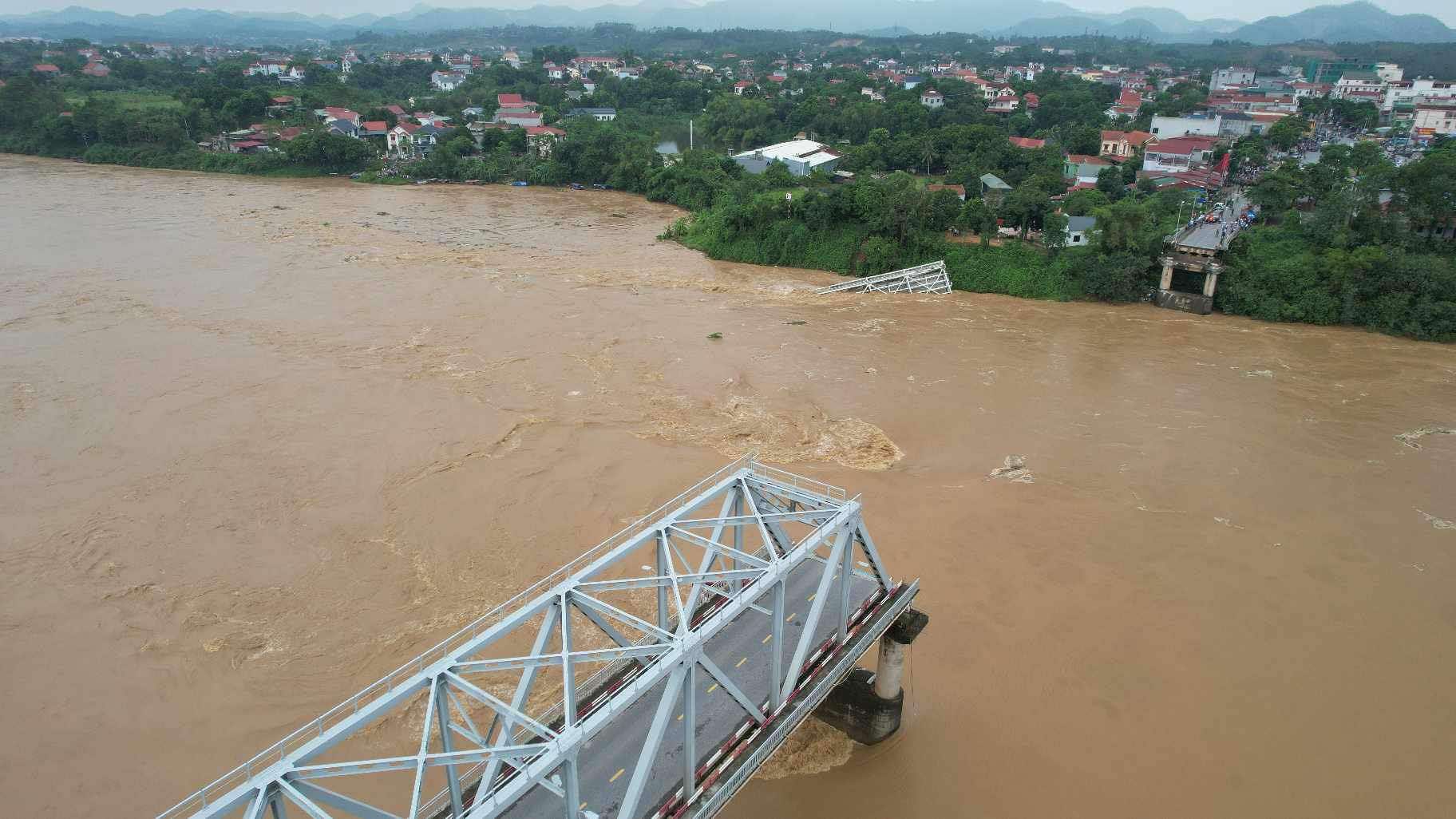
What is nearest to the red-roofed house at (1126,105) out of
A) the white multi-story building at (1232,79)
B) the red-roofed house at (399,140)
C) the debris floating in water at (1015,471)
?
the white multi-story building at (1232,79)

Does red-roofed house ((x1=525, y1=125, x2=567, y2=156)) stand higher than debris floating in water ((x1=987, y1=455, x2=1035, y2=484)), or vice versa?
red-roofed house ((x1=525, y1=125, x2=567, y2=156))

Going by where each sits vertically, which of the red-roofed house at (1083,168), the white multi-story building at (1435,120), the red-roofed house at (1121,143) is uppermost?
the white multi-story building at (1435,120)

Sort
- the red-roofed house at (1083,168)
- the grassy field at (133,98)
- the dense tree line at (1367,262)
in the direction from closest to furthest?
the dense tree line at (1367,262)
the red-roofed house at (1083,168)
the grassy field at (133,98)

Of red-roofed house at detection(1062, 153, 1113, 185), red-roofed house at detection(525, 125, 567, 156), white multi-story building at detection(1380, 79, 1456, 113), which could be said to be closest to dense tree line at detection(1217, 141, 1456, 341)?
red-roofed house at detection(1062, 153, 1113, 185)

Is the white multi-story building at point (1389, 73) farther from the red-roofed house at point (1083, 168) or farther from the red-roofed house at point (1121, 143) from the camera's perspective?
the red-roofed house at point (1083, 168)

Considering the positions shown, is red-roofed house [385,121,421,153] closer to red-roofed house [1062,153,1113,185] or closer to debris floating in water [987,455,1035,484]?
red-roofed house [1062,153,1113,185]

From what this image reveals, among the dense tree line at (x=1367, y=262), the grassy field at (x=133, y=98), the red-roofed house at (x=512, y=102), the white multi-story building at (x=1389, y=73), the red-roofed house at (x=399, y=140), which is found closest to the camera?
the dense tree line at (x=1367, y=262)

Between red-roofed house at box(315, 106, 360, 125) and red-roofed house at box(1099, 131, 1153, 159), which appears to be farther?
red-roofed house at box(315, 106, 360, 125)
